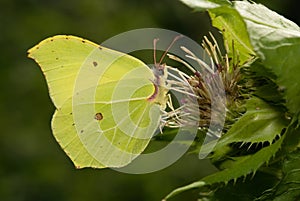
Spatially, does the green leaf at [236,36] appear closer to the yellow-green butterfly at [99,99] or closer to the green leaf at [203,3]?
the green leaf at [203,3]

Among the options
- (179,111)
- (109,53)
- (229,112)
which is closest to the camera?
(229,112)

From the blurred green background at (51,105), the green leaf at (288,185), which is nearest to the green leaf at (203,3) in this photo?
the green leaf at (288,185)

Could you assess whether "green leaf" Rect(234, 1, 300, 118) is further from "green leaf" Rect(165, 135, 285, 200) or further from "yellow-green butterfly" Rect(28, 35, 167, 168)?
"yellow-green butterfly" Rect(28, 35, 167, 168)

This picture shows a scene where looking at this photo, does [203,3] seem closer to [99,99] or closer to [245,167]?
[245,167]

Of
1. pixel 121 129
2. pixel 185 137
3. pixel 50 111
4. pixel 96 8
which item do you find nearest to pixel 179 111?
pixel 185 137

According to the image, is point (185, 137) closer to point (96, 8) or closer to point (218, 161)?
point (218, 161)
